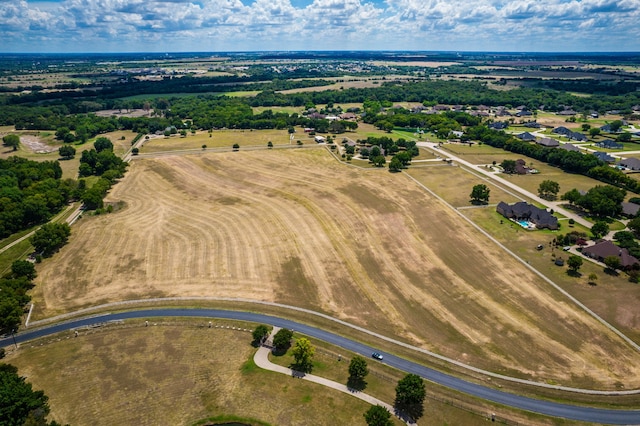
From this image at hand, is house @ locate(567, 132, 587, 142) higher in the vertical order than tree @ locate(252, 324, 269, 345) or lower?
higher

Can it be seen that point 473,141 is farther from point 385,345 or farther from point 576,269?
point 385,345

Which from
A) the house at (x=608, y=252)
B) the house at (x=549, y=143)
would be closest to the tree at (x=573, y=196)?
the house at (x=608, y=252)

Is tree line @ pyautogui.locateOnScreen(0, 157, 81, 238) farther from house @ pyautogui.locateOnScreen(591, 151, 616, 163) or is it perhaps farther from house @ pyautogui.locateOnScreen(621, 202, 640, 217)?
house @ pyautogui.locateOnScreen(591, 151, 616, 163)

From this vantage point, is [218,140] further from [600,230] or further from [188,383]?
[600,230]

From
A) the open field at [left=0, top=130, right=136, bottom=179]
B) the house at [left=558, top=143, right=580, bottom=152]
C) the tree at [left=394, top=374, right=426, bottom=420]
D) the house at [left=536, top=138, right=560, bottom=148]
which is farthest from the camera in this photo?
the house at [left=536, top=138, right=560, bottom=148]

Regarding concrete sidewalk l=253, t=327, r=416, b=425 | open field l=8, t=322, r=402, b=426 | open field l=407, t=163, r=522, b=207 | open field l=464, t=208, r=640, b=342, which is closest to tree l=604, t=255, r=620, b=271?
open field l=464, t=208, r=640, b=342

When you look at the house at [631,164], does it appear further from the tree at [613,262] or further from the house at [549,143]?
the tree at [613,262]

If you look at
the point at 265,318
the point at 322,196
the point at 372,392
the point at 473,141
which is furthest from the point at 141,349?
the point at 473,141
